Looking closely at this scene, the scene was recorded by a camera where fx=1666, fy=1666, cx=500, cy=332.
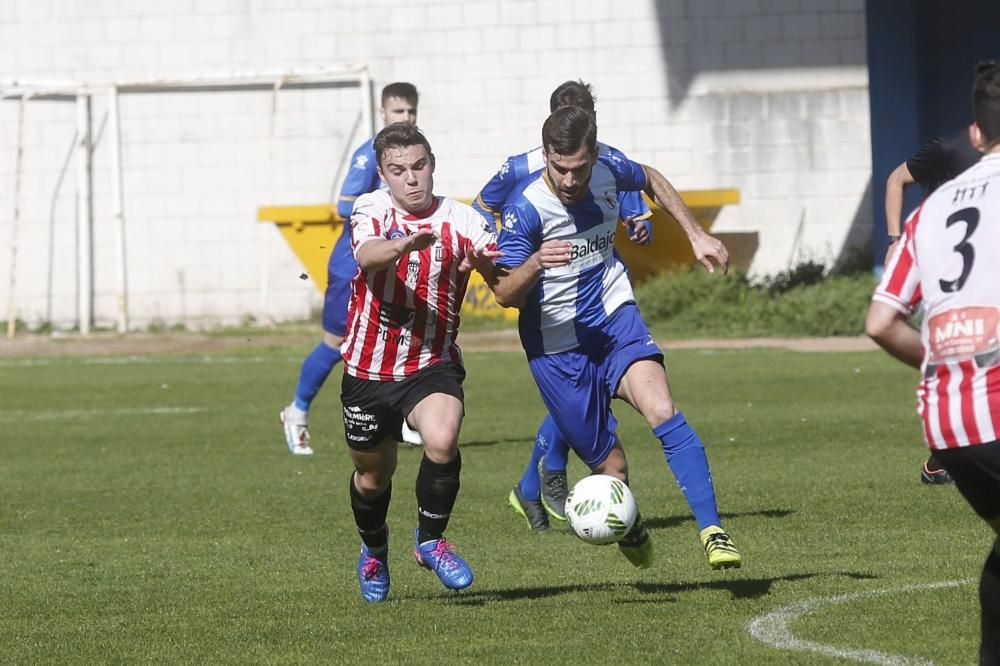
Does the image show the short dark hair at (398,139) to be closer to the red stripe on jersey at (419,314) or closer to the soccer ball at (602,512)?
the red stripe on jersey at (419,314)

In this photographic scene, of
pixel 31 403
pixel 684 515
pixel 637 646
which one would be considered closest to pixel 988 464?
pixel 637 646

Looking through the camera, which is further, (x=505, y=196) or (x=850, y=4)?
(x=850, y=4)

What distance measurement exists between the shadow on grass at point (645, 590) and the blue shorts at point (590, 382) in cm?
70

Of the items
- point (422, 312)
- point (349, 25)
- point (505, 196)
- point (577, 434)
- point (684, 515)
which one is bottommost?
point (684, 515)

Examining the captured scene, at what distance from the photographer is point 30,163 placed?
23.2 metres

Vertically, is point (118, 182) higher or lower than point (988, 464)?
higher

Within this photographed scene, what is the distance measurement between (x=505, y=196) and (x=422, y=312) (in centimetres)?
117

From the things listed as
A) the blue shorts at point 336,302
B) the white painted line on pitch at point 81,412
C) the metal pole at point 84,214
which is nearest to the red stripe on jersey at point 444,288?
the blue shorts at point 336,302

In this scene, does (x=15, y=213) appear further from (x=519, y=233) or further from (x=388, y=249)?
(x=388, y=249)

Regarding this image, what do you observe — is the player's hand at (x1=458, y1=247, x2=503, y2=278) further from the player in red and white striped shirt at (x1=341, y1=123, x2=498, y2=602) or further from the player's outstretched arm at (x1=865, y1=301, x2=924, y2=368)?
the player's outstretched arm at (x1=865, y1=301, x2=924, y2=368)

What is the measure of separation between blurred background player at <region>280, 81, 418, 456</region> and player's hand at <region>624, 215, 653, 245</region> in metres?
2.93

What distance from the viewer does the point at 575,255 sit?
23.4 ft

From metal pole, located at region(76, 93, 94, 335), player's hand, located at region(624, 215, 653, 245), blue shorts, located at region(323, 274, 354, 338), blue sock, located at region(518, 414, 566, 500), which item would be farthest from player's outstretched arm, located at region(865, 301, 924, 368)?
metal pole, located at region(76, 93, 94, 335)

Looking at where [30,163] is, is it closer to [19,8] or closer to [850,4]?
[19,8]
